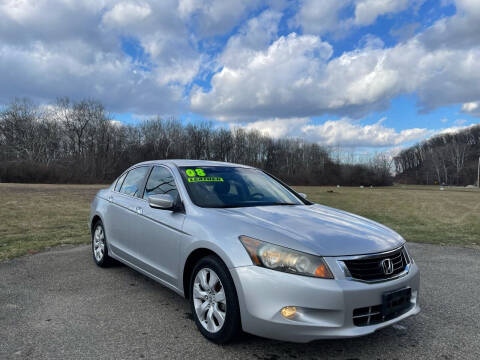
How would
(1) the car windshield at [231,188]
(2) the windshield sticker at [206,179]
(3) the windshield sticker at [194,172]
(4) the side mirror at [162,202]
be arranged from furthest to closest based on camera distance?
(3) the windshield sticker at [194,172] → (2) the windshield sticker at [206,179] → (1) the car windshield at [231,188] → (4) the side mirror at [162,202]

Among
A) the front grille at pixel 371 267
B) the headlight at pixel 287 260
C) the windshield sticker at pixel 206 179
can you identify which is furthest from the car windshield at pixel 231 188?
the front grille at pixel 371 267

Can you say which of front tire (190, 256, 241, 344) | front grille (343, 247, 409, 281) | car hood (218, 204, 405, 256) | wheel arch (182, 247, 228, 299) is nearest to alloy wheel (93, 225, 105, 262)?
wheel arch (182, 247, 228, 299)

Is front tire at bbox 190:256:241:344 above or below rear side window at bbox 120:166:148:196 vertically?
below

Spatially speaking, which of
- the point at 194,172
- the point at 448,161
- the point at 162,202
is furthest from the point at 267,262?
the point at 448,161

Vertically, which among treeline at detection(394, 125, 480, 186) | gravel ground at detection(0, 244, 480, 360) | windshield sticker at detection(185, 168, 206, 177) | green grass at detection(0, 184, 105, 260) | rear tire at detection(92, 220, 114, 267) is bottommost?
green grass at detection(0, 184, 105, 260)

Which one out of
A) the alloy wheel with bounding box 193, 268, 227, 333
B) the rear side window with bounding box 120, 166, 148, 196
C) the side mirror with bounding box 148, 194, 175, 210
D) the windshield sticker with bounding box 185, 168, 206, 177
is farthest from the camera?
the rear side window with bounding box 120, 166, 148, 196

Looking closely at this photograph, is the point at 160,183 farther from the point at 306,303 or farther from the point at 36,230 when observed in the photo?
the point at 36,230

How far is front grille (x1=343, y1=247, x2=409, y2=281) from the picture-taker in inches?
111

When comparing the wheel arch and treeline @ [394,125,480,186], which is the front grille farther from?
treeline @ [394,125,480,186]

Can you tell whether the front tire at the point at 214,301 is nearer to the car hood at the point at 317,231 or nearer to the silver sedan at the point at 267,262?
the silver sedan at the point at 267,262

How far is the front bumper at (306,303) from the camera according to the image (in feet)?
8.80

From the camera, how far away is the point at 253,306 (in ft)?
9.18

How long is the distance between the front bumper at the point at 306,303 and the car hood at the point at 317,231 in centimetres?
21

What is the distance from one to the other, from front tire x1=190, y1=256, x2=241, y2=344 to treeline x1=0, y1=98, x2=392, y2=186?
171 feet
